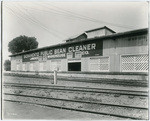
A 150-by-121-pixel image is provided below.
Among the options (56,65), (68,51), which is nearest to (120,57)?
(68,51)

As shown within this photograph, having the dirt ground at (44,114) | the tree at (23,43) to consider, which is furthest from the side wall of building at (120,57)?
the tree at (23,43)

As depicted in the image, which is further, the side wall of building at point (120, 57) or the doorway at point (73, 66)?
the doorway at point (73, 66)

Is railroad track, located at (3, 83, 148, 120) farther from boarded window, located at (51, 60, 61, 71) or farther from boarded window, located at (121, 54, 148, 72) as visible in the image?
boarded window, located at (51, 60, 61, 71)

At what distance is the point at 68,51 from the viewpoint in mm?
19203

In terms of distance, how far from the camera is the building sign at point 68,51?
16464 mm

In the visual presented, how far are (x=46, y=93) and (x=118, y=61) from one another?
25.9ft

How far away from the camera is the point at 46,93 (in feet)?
32.8

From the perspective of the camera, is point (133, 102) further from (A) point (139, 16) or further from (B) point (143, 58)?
(B) point (143, 58)

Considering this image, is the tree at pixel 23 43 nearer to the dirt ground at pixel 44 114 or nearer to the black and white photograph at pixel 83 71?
the black and white photograph at pixel 83 71

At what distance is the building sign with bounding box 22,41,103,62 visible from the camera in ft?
54.0

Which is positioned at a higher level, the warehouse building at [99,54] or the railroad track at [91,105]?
the warehouse building at [99,54]

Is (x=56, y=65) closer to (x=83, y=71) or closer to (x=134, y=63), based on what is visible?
(x=83, y=71)

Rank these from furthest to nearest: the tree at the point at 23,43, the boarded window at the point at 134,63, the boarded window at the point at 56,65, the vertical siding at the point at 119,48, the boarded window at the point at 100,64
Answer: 1. the tree at the point at 23,43
2. the boarded window at the point at 56,65
3. the boarded window at the point at 100,64
4. the vertical siding at the point at 119,48
5. the boarded window at the point at 134,63

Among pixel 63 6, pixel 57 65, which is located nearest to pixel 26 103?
pixel 63 6
